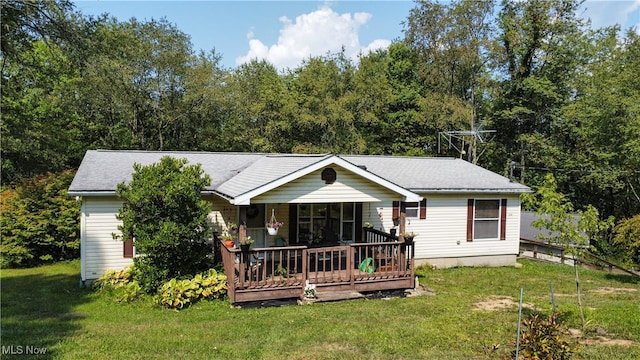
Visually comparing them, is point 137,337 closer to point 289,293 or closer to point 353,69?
point 289,293

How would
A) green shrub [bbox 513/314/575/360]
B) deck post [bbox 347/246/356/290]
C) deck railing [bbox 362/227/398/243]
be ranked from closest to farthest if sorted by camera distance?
green shrub [bbox 513/314/575/360] → deck post [bbox 347/246/356/290] → deck railing [bbox 362/227/398/243]

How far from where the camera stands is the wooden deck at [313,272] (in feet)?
30.7

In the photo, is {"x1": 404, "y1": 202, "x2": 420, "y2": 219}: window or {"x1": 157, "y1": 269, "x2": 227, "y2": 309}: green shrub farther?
{"x1": 404, "y1": 202, "x2": 420, "y2": 219}: window

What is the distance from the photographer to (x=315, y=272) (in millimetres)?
10039

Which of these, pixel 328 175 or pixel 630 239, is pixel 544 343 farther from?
pixel 630 239

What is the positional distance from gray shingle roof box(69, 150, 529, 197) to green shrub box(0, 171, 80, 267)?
2630 millimetres

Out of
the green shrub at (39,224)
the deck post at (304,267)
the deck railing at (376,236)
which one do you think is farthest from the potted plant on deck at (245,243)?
the green shrub at (39,224)

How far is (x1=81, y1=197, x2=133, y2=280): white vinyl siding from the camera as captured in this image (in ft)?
36.4

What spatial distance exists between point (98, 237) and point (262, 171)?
474 centimetres

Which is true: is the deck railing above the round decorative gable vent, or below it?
below

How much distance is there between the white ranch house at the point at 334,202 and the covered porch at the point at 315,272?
761mm

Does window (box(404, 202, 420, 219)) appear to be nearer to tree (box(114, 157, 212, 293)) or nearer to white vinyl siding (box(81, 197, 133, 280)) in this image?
tree (box(114, 157, 212, 293))

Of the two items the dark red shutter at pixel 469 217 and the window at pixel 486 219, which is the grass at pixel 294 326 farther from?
the window at pixel 486 219

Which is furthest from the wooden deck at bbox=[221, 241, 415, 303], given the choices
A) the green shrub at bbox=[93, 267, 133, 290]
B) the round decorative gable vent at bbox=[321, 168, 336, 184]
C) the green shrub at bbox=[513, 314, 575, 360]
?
the green shrub at bbox=[513, 314, 575, 360]
